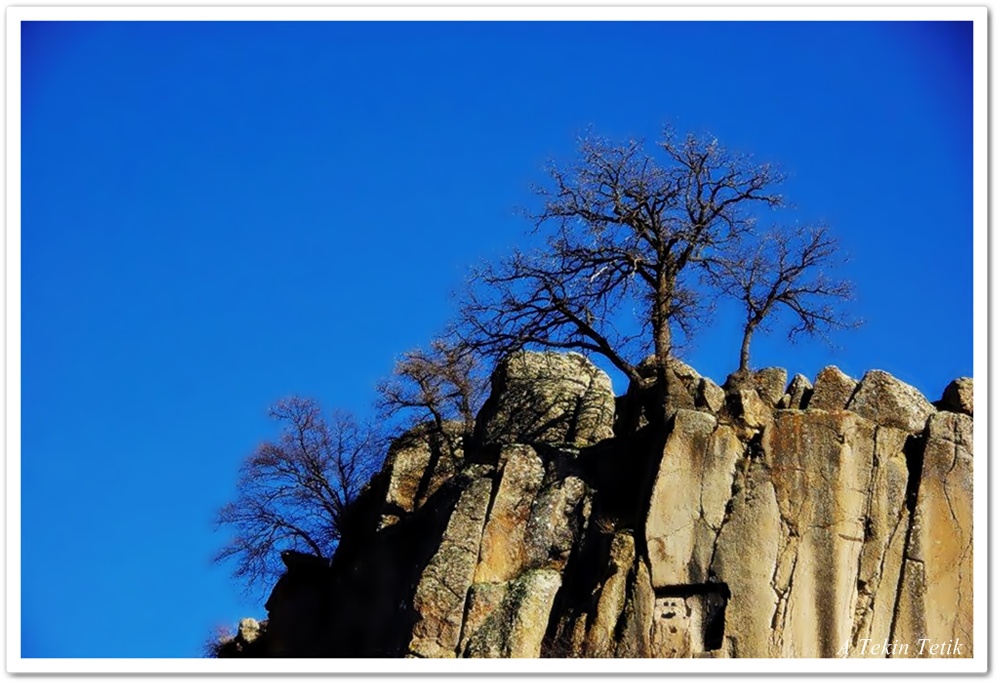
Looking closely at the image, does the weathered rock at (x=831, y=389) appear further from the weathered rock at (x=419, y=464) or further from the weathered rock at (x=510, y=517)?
the weathered rock at (x=419, y=464)

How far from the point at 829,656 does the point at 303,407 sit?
25.1 metres

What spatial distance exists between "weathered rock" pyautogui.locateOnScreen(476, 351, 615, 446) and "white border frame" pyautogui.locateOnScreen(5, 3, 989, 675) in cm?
1285

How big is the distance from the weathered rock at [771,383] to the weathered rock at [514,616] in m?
6.72

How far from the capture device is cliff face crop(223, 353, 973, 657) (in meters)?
51.5

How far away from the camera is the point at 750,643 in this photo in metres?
50.8

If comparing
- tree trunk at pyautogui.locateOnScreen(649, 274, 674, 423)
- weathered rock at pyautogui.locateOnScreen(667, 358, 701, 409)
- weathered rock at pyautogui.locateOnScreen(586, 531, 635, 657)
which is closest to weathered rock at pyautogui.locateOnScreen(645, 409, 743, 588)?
weathered rock at pyautogui.locateOnScreen(586, 531, 635, 657)

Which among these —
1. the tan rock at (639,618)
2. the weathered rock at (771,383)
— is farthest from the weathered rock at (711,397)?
the tan rock at (639,618)

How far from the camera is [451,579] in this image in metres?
54.2

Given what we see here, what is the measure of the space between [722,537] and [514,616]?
4974 mm

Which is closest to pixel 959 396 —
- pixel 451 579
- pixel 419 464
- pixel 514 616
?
pixel 514 616
